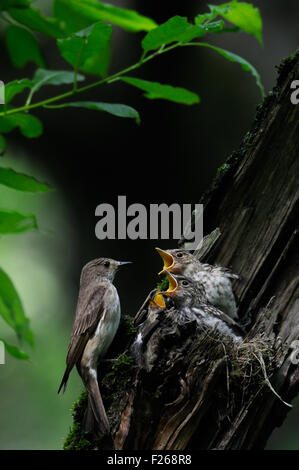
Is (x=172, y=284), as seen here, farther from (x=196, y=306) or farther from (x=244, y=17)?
(x=244, y=17)

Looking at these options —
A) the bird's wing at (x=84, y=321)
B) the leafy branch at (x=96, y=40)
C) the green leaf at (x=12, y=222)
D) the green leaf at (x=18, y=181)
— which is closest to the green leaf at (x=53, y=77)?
the leafy branch at (x=96, y=40)

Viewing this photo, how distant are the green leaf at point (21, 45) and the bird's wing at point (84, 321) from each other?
176cm

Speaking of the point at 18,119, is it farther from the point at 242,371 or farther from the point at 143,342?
the point at 242,371

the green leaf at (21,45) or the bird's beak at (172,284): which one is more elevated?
the green leaf at (21,45)

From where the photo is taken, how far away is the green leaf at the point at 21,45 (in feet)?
7.86

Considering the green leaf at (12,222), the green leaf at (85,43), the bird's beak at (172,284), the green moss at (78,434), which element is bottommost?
the green moss at (78,434)

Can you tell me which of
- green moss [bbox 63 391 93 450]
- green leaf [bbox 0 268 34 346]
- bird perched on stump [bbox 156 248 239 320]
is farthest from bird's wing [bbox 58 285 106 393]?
green leaf [bbox 0 268 34 346]

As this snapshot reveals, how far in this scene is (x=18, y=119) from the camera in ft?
7.57

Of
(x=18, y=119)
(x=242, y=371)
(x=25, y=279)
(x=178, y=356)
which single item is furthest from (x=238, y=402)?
(x=25, y=279)

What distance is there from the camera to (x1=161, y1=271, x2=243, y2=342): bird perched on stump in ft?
12.0

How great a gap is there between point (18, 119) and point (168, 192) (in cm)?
454

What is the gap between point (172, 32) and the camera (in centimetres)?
222

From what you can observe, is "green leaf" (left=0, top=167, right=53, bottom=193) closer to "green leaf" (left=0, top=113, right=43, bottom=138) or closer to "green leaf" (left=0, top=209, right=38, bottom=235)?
"green leaf" (left=0, top=209, right=38, bottom=235)

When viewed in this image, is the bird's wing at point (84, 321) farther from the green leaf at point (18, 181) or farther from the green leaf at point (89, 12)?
the green leaf at point (89, 12)
